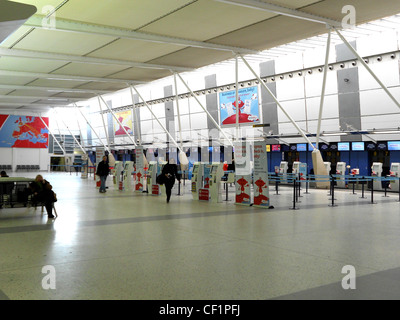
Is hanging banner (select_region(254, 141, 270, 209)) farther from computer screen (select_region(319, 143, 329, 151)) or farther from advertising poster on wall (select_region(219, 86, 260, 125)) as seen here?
advertising poster on wall (select_region(219, 86, 260, 125))

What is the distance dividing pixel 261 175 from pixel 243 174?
41.3 inches

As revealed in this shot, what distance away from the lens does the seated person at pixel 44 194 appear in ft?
36.0

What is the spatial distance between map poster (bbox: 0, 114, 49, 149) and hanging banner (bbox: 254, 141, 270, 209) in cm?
3461

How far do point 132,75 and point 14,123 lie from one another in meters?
24.3

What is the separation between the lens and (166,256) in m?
6.67

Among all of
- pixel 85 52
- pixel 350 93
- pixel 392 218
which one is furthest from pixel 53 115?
pixel 392 218

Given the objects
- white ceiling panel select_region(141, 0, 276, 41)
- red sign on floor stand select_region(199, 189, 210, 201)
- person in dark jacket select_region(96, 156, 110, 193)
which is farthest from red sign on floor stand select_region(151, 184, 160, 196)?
white ceiling panel select_region(141, 0, 276, 41)

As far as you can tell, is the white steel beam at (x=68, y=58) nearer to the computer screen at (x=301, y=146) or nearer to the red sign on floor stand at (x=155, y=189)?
the red sign on floor stand at (x=155, y=189)

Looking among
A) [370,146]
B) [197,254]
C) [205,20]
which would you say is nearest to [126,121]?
[370,146]

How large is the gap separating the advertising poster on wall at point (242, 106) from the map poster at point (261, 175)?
1368 cm

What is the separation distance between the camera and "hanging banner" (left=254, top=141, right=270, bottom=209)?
13422 millimetres

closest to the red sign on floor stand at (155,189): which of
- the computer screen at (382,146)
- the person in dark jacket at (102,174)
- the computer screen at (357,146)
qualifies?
the person in dark jacket at (102,174)

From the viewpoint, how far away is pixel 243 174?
569 inches

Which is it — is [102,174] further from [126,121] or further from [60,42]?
[126,121]
